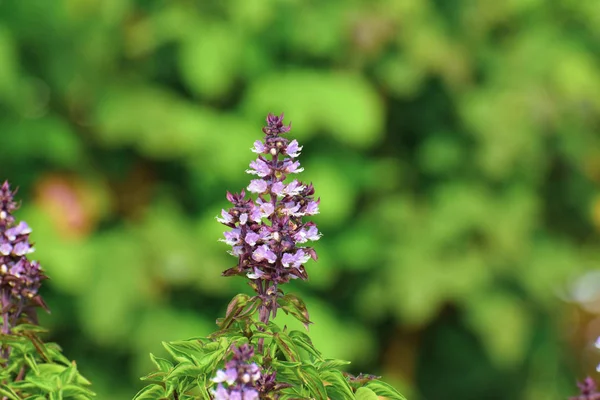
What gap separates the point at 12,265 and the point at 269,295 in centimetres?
59

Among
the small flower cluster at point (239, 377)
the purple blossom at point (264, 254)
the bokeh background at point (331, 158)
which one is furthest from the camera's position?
the bokeh background at point (331, 158)

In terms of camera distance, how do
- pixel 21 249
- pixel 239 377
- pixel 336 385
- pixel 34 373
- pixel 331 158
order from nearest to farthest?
pixel 239 377 < pixel 336 385 < pixel 21 249 < pixel 34 373 < pixel 331 158

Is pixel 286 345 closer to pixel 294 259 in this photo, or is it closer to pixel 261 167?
pixel 294 259

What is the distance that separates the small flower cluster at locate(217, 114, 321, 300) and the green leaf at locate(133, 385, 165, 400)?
296 millimetres

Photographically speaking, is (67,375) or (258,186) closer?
(258,186)

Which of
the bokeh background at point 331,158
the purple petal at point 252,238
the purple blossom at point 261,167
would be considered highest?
the bokeh background at point 331,158

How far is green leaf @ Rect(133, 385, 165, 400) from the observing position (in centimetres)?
201

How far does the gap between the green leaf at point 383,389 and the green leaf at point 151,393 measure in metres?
0.44

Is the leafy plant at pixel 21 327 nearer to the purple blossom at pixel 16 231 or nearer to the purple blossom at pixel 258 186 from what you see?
the purple blossom at pixel 16 231

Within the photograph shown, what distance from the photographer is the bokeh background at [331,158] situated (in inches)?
247

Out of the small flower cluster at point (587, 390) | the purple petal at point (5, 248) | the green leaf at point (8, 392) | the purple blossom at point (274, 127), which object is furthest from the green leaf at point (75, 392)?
the small flower cluster at point (587, 390)

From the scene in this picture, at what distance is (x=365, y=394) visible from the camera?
2.07 meters

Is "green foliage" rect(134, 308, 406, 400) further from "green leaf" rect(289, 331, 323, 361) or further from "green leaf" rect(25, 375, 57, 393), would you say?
"green leaf" rect(25, 375, 57, 393)

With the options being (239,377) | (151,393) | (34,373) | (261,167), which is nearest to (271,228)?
(261,167)
